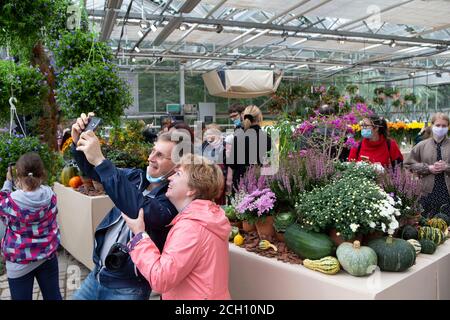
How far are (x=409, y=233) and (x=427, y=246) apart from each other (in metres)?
0.10

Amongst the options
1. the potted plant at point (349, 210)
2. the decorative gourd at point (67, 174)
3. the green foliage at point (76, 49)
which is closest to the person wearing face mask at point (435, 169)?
the potted plant at point (349, 210)

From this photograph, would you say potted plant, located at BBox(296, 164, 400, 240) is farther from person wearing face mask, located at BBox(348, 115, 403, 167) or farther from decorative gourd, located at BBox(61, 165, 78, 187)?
decorative gourd, located at BBox(61, 165, 78, 187)

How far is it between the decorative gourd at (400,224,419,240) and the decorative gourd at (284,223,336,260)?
0.46 metres

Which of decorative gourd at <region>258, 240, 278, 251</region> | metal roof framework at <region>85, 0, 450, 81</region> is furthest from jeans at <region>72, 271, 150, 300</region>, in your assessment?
metal roof framework at <region>85, 0, 450, 81</region>

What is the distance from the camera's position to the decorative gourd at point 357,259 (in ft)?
5.56

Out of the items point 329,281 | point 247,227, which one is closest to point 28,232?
point 247,227

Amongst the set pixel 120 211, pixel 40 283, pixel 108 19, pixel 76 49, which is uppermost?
pixel 108 19

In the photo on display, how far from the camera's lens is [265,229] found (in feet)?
6.98

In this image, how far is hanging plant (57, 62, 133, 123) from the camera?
7.97ft

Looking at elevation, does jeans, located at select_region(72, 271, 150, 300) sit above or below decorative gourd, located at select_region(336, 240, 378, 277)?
below

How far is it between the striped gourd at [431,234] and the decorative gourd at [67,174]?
356 centimetres

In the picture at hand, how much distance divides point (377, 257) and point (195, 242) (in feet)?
2.73

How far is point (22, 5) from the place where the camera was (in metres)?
1.97

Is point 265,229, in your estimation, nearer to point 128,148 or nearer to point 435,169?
point 435,169
